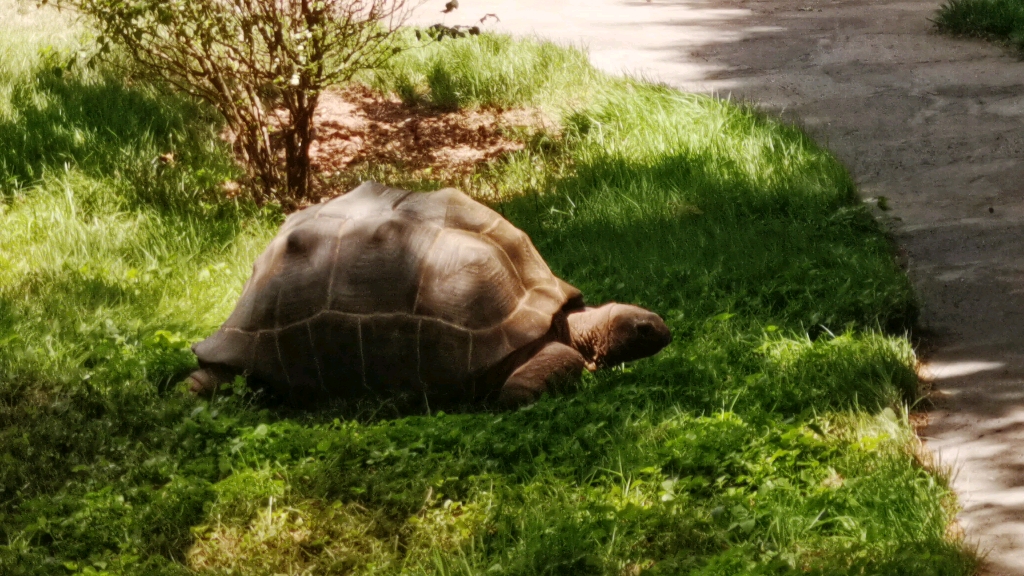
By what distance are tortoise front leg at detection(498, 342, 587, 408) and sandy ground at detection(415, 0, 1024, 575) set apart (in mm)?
1508

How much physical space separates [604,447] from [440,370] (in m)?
0.89

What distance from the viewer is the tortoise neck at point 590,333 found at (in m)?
5.11

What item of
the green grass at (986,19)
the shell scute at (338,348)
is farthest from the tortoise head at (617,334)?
the green grass at (986,19)

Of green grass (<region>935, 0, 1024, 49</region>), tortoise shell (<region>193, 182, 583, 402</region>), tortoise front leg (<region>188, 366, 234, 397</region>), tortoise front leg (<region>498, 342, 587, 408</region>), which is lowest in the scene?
tortoise front leg (<region>188, 366, 234, 397</region>)

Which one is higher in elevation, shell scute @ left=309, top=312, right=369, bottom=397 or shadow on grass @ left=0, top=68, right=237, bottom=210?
shadow on grass @ left=0, top=68, right=237, bottom=210

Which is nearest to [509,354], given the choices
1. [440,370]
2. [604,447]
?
[440,370]

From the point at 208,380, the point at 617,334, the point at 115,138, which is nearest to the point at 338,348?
the point at 208,380

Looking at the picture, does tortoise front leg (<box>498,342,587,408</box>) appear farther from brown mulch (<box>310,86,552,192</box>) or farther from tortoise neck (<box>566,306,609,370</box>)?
brown mulch (<box>310,86,552,192</box>)

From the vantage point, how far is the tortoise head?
502cm

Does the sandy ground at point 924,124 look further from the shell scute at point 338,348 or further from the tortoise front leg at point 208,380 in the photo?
the tortoise front leg at point 208,380

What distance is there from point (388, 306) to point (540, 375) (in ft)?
2.41

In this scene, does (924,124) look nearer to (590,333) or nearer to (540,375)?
(590,333)

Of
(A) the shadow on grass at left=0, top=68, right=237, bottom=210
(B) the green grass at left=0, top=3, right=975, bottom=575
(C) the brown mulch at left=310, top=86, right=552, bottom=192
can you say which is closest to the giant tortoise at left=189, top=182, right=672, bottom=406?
(B) the green grass at left=0, top=3, right=975, bottom=575

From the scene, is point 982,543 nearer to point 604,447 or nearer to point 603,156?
point 604,447
